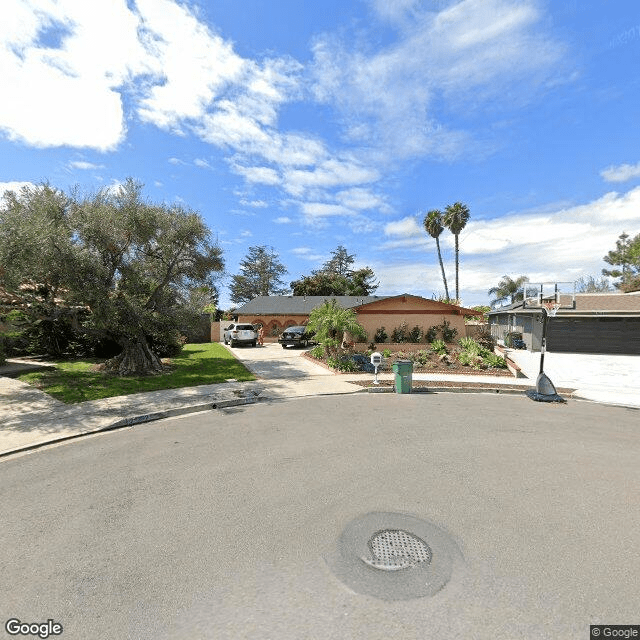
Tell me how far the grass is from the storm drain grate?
9815 mm

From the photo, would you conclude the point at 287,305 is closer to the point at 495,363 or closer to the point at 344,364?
the point at 344,364

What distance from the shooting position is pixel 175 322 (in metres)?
15.6

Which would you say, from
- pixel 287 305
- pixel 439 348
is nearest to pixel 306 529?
pixel 439 348

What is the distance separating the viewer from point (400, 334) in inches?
851

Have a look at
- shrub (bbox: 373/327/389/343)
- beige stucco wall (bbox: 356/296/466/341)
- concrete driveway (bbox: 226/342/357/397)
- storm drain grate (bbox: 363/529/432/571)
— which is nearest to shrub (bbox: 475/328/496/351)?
beige stucco wall (bbox: 356/296/466/341)

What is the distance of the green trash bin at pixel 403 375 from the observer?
39.1 ft

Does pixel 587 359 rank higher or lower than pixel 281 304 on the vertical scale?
lower

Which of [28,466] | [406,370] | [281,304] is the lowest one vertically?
[28,466]

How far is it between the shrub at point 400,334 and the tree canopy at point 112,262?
11.2 metres

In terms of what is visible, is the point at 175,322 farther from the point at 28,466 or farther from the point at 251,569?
the point at 251,569

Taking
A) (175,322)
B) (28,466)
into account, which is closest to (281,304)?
(175,322)

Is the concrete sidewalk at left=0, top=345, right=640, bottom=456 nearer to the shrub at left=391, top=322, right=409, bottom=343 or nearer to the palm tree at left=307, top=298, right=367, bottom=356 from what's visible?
the palm tree at left=307, top=298, right=367, bottom=356

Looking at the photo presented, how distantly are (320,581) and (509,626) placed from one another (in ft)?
5.30

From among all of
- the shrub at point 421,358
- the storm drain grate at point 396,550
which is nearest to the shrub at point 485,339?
the shrub at point 421,358
